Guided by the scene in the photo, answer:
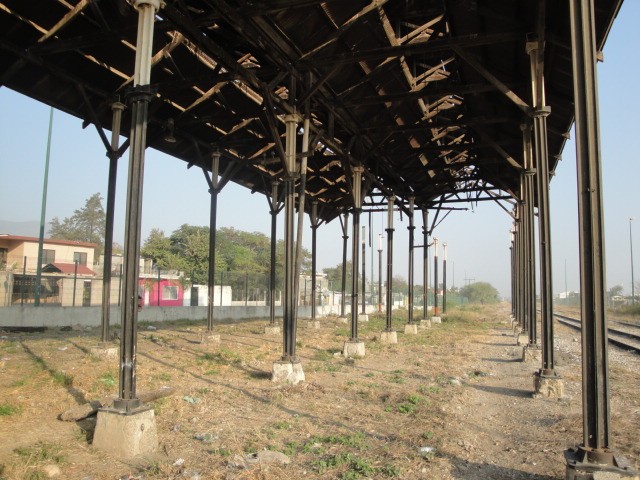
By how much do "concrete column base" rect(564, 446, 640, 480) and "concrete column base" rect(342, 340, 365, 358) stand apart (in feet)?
31.0

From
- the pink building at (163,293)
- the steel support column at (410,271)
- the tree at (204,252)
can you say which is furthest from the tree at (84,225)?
the steel support column at (410,271)

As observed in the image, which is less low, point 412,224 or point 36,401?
point 412,224

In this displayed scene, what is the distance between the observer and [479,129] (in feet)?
47.9

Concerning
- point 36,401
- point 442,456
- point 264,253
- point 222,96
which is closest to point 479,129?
point 222,96

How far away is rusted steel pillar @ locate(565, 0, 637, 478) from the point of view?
4.61 m

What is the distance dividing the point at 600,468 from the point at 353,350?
9706 mm

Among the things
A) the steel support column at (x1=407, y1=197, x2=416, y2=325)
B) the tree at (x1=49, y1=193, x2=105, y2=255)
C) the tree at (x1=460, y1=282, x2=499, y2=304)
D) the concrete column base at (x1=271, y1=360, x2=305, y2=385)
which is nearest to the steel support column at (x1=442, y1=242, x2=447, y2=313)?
the steel support column at (x1=407, y1=197, x2=416, y2=325)

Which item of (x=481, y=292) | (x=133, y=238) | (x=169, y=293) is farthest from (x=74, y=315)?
(x=481, y=292)

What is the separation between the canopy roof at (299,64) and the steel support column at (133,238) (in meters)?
2.59

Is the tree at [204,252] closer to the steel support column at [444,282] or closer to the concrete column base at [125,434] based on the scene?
the steel support column at [444,282]

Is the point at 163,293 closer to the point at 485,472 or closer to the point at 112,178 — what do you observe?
the point at 112,178

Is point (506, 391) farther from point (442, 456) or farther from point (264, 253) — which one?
point (264, 253)

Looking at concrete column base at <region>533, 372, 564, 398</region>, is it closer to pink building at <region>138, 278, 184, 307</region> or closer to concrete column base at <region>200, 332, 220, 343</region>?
concrete column base at <region>200, 332, 220, 343</region>

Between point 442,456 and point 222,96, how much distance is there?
1069cm
